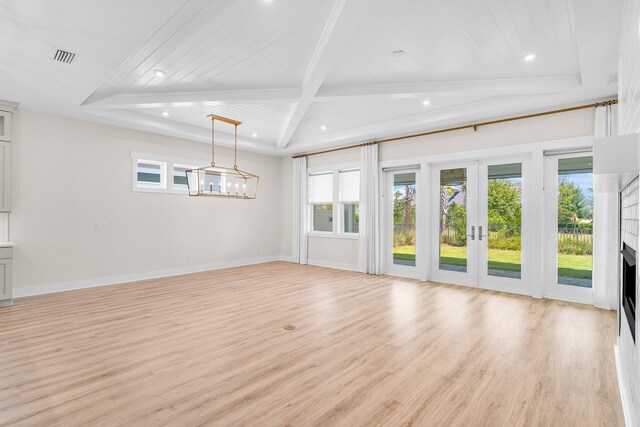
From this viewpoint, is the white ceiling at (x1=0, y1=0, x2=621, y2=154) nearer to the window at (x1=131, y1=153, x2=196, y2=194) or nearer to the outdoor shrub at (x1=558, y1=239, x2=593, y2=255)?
the window at (x1=131, y1=153, x2=196, y2=194)

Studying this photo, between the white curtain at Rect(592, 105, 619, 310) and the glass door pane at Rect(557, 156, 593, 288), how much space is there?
0.92 feet

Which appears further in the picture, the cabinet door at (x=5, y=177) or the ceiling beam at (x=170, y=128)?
the ceiling beam at (x=170, y=128)

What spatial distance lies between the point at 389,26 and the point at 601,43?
78.3 inches

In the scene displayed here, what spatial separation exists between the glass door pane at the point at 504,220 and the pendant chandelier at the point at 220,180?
408cm

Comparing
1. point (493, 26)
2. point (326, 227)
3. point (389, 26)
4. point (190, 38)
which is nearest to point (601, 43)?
point (493, 26)

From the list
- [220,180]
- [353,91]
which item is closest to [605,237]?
[353,91]

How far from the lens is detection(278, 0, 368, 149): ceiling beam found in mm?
2680

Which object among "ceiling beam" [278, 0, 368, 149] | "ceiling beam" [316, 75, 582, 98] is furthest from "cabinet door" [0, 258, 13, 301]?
"ceiling beam" [316, 75, 582, 98]

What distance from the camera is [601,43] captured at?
9.80 ft

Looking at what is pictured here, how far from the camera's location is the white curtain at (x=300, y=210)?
327 inches

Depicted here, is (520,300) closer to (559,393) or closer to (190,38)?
(559,393)

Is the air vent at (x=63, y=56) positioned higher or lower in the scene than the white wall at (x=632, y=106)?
higher

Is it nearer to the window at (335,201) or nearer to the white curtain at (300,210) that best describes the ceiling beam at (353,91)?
the window at (335,201)

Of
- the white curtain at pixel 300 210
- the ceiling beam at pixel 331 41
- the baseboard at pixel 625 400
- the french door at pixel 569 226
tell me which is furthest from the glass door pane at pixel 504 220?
the white curtain at pixel 300 210
